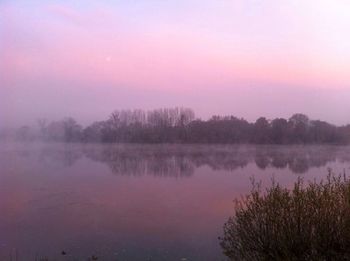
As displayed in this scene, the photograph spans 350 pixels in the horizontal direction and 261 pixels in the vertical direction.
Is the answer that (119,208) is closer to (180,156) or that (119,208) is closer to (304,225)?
(304,225)

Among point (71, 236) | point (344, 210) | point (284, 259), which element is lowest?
point (71, 236)

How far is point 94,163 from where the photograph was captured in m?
23.6

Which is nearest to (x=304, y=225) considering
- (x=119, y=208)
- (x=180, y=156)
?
(x=119, y=208)

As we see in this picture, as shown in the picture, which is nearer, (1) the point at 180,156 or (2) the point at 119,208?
(2) the point at 119,208

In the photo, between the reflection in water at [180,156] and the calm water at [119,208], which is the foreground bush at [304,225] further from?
the reflection in water at [180,156]

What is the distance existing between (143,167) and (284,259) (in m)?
17.4

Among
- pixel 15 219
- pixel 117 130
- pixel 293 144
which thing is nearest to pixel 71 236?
pixel 15 219

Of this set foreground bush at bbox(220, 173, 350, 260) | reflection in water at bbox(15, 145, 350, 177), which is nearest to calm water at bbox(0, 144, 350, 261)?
reflection in water at bbox(15, 145, 350, 177)

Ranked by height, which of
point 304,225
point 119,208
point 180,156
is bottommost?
point 119,208

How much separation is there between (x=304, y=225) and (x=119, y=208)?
23.6 feet

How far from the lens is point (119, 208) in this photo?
35.1ft

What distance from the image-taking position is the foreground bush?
3920 millimetres

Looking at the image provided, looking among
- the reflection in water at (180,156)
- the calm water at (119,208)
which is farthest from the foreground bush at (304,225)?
the reflection in water at (180,156)

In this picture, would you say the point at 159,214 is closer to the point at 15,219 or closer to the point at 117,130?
the point at 15,219
